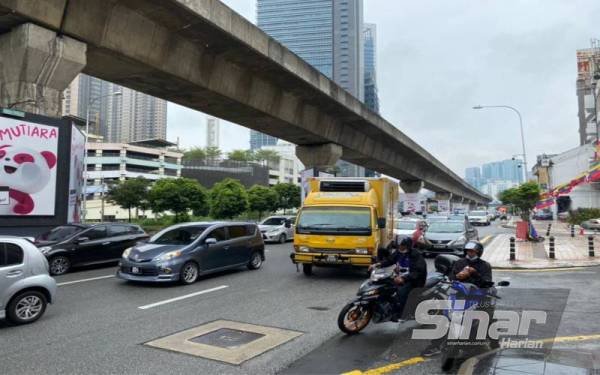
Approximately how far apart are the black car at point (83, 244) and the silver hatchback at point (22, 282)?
18.6 feet

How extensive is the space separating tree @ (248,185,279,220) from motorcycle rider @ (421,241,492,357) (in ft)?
156

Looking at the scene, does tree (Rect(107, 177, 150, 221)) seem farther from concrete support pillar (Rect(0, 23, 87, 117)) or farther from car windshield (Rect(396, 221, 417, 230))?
concrete support pillar (Rect(0, 23, 87, 117))

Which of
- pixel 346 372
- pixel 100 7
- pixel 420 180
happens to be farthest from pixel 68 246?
pixel 420 180

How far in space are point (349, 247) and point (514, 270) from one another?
6411 millimetres

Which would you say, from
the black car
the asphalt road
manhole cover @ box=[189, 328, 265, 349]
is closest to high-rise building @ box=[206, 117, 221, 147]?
the black car

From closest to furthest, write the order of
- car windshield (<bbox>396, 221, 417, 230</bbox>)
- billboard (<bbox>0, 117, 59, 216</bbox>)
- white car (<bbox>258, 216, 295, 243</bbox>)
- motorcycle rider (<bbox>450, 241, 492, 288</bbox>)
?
motorcycle rider (<bbox>450, 241, 492, 288</bbox>) < billboard (<bbox>0, 117, 59, 216</bbox>) < car windshield (<bbox>396, 221, 417, 230</bbox>) < white car (<bbox>258, 216, 295, 243</bbox>)

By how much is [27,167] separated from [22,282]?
26.4 ft

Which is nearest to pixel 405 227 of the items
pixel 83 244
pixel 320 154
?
pixel 320 154

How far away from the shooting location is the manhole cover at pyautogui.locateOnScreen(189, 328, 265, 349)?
19.5 ft

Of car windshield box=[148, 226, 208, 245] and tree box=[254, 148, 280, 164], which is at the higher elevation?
tree box=[254, 148, 280, 164]

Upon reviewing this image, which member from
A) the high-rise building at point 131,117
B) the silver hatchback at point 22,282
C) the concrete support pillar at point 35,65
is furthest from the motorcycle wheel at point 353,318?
the high-rise building at point 131,117

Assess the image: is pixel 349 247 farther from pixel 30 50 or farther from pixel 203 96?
pixel 30 50

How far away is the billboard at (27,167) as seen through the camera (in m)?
12.8

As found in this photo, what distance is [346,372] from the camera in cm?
496
